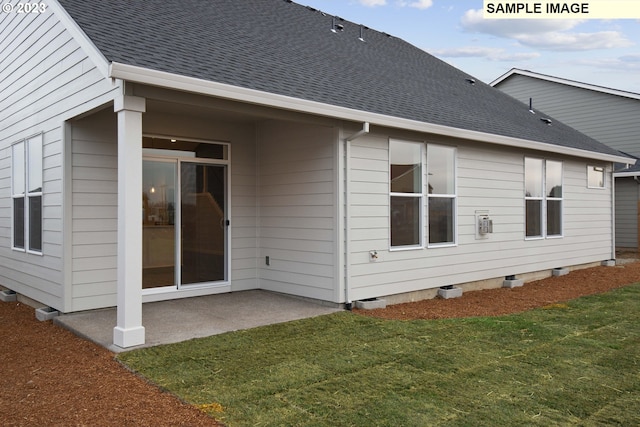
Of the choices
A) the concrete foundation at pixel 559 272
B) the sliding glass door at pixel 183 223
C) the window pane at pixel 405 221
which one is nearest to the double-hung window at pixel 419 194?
the window pane at pixel 405 221

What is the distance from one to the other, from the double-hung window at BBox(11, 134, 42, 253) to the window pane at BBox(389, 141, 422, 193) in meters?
4.83

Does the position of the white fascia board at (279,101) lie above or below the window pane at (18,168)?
above

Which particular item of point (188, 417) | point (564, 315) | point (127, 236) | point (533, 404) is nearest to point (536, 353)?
point (533, 404)

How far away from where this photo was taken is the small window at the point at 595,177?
464 inches

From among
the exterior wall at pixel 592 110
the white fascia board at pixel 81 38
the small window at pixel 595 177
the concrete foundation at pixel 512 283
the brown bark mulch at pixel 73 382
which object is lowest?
the brown bark mulch at pixel 73 382

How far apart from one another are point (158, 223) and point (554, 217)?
7.85 metres

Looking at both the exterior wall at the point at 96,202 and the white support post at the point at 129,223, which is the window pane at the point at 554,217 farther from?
the white support post at the point at 129,223

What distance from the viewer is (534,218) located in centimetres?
1005

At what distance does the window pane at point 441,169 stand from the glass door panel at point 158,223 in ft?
12.5

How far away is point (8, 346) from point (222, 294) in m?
2.84

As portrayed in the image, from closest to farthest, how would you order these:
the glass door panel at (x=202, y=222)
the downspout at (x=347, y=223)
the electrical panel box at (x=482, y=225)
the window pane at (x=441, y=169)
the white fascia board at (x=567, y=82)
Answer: the downspout at (x=347, y=223), the glass door panel at (x=202, y=222), the window pane at (x=441, y=169), the electrical panel box at (x=482, y=225), the white fascia board at (x=567, y=82)

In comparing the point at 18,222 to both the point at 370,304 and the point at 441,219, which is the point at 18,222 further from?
the point at 441,219

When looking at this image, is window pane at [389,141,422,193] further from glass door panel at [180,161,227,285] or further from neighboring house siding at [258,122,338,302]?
glass door panel at [180,161,227,285]

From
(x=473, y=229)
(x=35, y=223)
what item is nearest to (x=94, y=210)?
(x=35, y=223)
